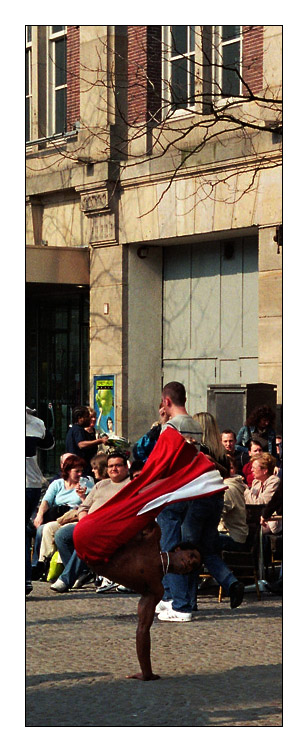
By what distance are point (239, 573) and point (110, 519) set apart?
4.60 m

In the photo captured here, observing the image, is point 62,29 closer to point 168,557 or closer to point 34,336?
point 34,336

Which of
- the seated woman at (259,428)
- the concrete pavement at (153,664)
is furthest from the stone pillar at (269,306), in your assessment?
the concrete pavement at (153,664)

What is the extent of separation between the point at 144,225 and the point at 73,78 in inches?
129

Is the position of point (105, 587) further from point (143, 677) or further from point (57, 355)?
point (57, 355)

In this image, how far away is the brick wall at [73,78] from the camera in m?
20.8

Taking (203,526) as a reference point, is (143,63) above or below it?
above

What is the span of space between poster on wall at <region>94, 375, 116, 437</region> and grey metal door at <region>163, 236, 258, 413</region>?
902 millimetres

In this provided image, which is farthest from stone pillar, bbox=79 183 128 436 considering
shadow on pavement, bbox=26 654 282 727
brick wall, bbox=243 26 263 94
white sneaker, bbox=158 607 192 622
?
shadow on pavement, bbox=26 654 282 727

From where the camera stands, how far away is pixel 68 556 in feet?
38.2

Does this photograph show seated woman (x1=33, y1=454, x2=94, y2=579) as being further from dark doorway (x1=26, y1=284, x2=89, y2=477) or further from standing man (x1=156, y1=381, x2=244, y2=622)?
dark doorway (x1=26, y1=284, x2=89, y2=477)

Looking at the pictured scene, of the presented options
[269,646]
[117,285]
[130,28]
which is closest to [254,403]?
[117,285]

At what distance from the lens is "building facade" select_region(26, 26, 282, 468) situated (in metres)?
17.3

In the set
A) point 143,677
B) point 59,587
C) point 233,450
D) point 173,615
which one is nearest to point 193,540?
point 173,615

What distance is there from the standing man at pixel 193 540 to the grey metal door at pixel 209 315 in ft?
27.0
